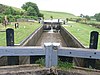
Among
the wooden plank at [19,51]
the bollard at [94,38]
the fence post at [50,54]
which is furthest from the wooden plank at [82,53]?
the bollard at [94,38]

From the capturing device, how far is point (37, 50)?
3.81m

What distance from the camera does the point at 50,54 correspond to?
3.78m

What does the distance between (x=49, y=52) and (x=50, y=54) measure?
5cm

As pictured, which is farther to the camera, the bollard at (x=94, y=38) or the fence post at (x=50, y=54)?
the bollard at (x=94, y=38)

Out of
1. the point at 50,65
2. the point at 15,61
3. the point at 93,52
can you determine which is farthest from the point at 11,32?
the point at 93,52

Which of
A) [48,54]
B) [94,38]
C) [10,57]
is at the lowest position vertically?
[10,57]

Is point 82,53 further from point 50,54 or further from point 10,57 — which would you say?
point 10,57

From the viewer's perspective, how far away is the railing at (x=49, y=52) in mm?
3754

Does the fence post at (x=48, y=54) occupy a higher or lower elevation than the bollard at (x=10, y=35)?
lower

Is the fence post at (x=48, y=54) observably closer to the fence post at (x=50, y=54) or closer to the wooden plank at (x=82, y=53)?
the fence post at (x=50, y=54)

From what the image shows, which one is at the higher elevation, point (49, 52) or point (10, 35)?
point (10, 35)

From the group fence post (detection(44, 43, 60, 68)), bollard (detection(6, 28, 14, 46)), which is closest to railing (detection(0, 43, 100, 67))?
fence post (detection(44, 43, 60, 68))

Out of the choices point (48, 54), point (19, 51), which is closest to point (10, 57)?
point (19, 51)

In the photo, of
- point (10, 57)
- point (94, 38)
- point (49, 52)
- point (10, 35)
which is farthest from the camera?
point (94, 38)
